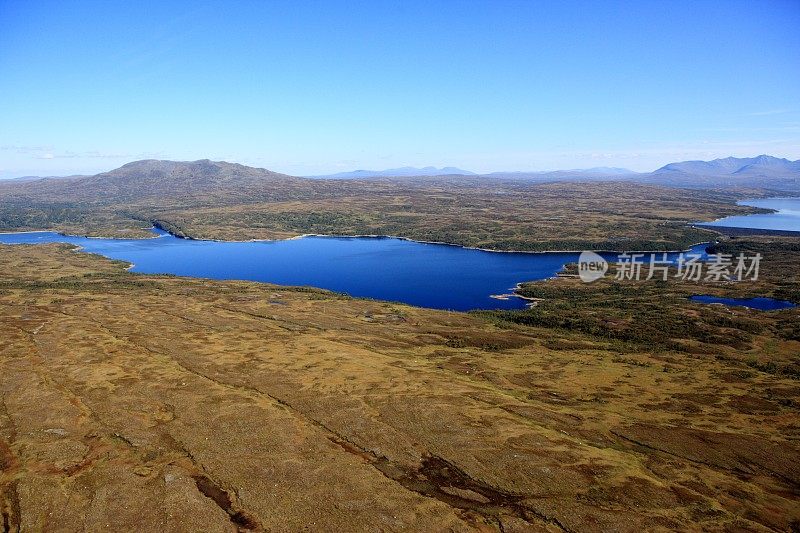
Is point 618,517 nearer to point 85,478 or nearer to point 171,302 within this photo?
point 85,478

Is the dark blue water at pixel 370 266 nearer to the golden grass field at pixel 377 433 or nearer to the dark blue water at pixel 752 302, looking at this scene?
the dark blue water at pixel 752 302

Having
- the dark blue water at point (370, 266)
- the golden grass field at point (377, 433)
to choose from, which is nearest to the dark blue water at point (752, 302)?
the golden grass field at point (377, 433)

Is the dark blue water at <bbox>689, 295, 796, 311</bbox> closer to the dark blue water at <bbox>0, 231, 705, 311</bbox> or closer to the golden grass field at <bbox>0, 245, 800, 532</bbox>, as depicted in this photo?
the golden grass field at <bbox>0, 245, 800, 532</bbox>

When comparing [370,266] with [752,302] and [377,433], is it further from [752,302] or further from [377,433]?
[377,433]

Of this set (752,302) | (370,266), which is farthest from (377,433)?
(370,266)

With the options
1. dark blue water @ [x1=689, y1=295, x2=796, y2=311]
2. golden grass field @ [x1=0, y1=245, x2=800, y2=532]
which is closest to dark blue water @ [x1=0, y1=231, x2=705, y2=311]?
dark blue water @ [x1=689, y1=295, x2=796, y2=311]

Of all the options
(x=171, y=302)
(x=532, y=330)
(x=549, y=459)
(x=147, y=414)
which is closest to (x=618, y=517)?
(x=549, y=459)
